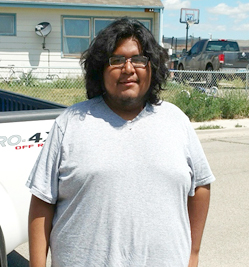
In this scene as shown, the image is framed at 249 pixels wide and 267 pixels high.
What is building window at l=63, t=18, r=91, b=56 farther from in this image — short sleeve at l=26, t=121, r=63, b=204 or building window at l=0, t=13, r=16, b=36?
short sleeve at l=26, t=121, r=63, b=204

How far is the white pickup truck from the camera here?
3.33 m

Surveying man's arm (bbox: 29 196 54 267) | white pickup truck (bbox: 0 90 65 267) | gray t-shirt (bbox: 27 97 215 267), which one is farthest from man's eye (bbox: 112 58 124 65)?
white pickup truck (bbox: 0 90 65 267)

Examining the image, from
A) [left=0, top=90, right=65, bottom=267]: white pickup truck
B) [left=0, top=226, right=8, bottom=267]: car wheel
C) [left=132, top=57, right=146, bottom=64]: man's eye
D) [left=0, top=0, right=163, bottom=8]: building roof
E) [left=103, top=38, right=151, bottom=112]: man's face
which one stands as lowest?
[left=0, top=226, right=8, bottom=267]: car wheel

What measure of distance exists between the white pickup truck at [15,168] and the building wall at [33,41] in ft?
48.6

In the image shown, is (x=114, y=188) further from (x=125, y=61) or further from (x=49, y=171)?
(x=125, y=61)

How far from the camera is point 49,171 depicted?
207 cm

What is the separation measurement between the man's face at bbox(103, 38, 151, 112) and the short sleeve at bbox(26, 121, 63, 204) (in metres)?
0.27

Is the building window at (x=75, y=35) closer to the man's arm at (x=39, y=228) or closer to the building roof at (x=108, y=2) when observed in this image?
the building roof at (x=108, y=2)

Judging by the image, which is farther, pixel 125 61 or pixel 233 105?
pixel 233 105

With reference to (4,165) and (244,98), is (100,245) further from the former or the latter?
(244,98)

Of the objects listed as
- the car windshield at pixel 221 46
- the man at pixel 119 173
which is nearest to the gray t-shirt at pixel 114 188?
the man at pixel 119 173

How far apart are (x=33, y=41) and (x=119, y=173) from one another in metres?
16.6

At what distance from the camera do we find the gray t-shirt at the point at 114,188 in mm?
1990

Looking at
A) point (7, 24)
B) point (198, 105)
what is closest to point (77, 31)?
point (7, 24)
